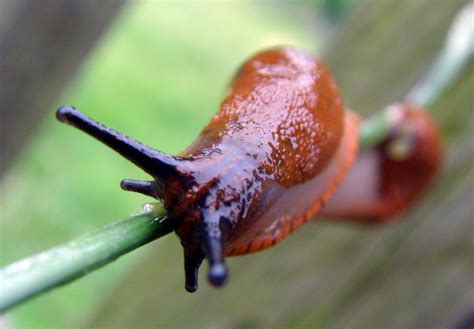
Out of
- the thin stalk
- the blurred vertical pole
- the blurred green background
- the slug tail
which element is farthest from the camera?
the blurred green background

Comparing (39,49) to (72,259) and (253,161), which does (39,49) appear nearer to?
(253,161)

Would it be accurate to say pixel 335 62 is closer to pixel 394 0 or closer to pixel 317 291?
pixel 394 0

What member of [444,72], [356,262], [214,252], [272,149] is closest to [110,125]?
[356,262]

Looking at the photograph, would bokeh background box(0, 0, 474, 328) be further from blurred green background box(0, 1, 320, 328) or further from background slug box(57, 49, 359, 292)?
background slug box(57, 49, 359, 292)

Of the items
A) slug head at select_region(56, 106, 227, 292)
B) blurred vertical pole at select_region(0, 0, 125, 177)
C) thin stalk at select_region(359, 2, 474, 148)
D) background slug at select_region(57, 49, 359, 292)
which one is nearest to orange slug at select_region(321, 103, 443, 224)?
thin stalk at select_region(359, 2, 474, 148)

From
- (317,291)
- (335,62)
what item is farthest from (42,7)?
(317,291)

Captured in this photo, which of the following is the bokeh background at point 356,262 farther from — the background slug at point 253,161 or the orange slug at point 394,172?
the background slug at point 253,161
